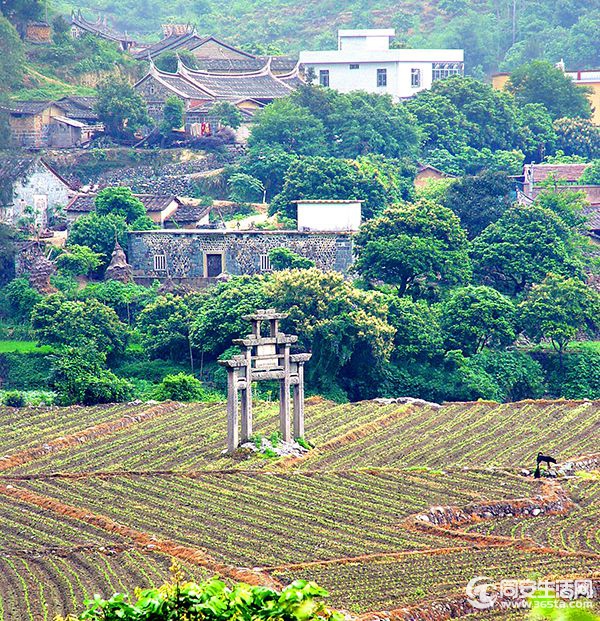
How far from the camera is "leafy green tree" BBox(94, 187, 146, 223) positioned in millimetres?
60969

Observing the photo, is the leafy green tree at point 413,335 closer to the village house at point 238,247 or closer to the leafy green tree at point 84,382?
the village house at point 238,247

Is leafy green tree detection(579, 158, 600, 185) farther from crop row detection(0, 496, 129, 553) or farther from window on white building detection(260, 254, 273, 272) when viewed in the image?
crop row detection(0, 496, 129, 553)

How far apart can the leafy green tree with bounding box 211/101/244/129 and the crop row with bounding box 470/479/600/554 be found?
41962mm

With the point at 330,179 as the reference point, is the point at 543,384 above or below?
below

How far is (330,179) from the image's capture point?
2499 inches

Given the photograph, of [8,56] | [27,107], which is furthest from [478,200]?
[27,107]

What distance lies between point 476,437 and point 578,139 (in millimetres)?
40826

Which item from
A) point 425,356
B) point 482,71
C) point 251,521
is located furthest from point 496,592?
point 482,71

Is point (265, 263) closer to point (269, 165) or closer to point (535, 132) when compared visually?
point (269, 165)

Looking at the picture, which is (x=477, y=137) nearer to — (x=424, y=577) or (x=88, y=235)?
(x=88, y=235)

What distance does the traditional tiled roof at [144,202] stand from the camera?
6256 cm

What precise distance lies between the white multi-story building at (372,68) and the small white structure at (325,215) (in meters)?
21.3

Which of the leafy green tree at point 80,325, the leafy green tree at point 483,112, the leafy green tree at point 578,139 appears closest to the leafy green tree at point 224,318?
the leafy green tree at point 80,325

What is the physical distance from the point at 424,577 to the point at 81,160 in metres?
45.6
